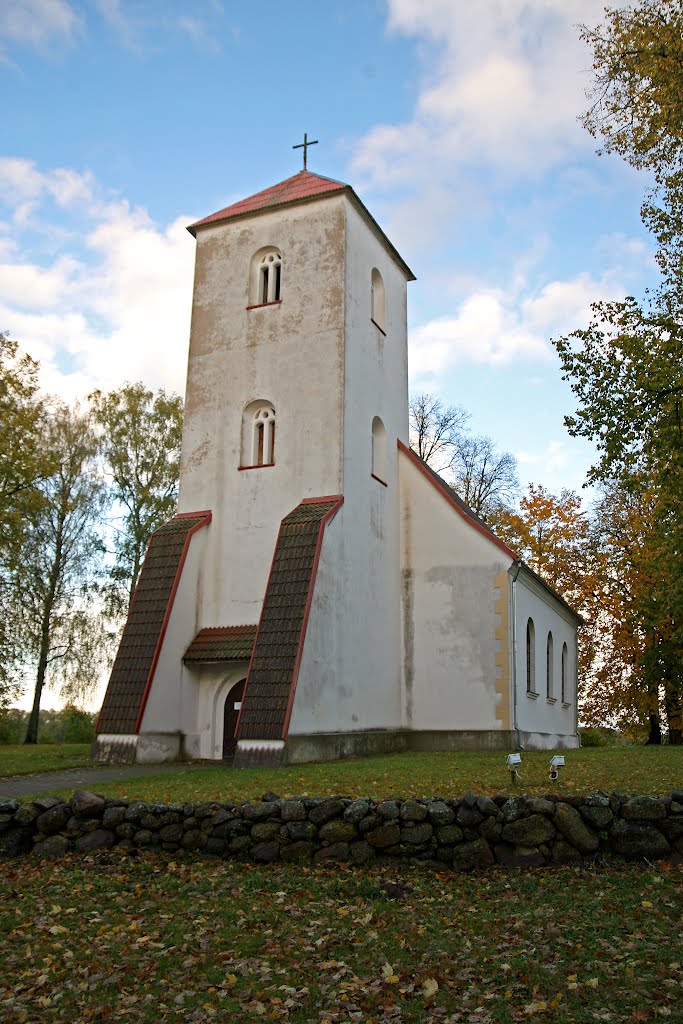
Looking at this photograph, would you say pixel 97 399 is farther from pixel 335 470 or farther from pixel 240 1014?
pixel 240 1014

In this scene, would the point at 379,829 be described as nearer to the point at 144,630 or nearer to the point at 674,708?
the point at 144,630

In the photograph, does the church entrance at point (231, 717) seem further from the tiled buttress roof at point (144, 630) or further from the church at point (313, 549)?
the tiled buttress roof at point (144, 630)

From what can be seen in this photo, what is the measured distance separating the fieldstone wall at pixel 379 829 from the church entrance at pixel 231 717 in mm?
8634

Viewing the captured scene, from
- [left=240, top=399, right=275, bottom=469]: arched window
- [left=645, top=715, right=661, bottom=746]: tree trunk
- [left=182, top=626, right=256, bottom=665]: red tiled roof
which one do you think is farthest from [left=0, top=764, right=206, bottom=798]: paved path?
[left=645, top=715, right=661, bottom=746]: tree trunk

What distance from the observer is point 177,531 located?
19156 millimetres

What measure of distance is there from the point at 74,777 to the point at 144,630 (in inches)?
148

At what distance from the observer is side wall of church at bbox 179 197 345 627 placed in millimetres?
19156

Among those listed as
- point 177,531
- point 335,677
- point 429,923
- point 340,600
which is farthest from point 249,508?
point 429,923

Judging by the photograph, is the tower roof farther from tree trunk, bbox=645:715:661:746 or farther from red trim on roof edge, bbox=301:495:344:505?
tree trunk, bbox=645:715:661:746

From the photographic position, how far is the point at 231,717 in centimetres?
1834

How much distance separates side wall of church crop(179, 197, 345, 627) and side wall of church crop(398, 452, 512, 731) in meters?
3.59

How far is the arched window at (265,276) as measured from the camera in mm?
21266

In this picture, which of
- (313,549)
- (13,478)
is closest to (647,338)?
(313,549)

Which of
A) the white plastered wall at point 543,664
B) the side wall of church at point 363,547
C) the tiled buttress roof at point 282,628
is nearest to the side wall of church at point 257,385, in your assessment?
the side wall of church at point 363,547
